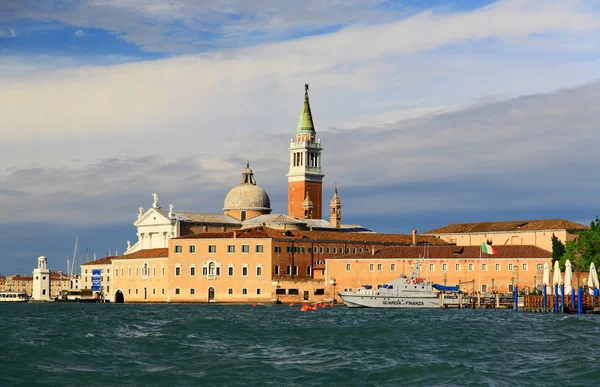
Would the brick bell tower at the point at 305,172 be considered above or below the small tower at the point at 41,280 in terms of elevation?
above

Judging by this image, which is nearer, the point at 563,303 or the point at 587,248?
the point at 563,303

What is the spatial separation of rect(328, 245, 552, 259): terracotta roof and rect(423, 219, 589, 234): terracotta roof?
43.5ft

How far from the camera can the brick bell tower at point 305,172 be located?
121438 millimetres

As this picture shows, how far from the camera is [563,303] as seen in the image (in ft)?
204

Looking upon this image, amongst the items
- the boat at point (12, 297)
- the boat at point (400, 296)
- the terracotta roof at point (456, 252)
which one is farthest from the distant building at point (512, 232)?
the boat at point (12, 297)

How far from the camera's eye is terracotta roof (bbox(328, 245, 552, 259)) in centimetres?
8647

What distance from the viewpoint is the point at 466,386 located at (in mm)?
28922

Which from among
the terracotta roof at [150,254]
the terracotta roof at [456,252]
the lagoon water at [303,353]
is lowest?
the lagoon water at [303,353]

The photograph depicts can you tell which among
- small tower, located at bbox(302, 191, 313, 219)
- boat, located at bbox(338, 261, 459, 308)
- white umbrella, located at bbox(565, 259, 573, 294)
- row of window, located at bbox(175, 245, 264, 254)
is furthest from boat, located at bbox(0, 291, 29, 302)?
white umbrella, located at bbox(565, 259, 573, 294)

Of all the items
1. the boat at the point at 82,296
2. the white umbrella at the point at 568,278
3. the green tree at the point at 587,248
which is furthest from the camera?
the boat at the point at 82,296

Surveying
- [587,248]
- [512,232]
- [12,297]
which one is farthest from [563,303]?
[12,297]

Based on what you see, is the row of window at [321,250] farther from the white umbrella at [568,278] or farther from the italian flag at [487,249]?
the white umbrella at [568,278]

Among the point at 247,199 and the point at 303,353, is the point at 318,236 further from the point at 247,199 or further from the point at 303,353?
the point at 303,353

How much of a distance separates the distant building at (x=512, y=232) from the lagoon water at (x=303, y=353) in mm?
47649
